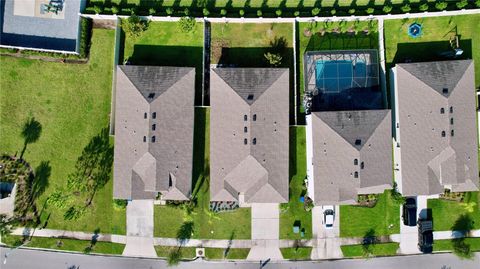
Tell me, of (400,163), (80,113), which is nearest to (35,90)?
(80,113)

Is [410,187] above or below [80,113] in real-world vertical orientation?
below

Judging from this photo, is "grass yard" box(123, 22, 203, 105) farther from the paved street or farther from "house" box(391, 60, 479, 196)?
"house" box(391, 60, 479, 196)

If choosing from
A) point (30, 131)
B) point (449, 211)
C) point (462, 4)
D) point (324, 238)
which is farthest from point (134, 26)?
point (449, 211)

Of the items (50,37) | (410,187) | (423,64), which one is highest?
(50,37)

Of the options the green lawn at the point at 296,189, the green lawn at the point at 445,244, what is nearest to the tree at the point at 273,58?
the green lawn at the point at 296,189

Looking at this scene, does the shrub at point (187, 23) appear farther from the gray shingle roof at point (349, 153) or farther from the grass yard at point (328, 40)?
the gray shingle roof at point (349, 153)

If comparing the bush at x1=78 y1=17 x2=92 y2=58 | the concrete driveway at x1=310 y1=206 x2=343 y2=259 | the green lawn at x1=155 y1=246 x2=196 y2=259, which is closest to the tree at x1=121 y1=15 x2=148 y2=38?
the bush at x1=78 y1=17 x2=92 y2=58

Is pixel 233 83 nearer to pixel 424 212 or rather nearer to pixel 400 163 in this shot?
pixel 400 163
